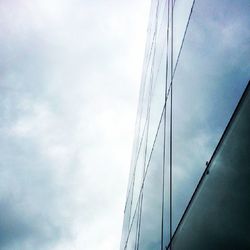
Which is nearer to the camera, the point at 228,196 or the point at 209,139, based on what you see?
the point at 228,196

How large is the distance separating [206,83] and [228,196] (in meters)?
1.64

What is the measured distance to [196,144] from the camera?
4.16 meters

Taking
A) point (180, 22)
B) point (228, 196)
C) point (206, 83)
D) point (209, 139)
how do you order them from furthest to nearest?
point (180, 22), point (206, 83), point (209, 139), point (228, 196)

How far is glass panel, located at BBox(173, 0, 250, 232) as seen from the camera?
332 cm

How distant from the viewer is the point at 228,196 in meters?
3.00

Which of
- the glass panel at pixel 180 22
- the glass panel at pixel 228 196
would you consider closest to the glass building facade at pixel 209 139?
the glass panel at pixel 228 196

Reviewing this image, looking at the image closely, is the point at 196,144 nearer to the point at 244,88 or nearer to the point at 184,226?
the point at 184,226

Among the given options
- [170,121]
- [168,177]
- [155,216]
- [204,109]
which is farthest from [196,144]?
[155,216]

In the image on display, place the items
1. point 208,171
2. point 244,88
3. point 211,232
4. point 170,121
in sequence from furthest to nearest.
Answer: point 170,121 → point 208,171 → point 211,232 → point 244,88

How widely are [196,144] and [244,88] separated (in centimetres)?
132

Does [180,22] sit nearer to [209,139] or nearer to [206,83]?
[206,83]

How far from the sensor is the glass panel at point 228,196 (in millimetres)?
2768

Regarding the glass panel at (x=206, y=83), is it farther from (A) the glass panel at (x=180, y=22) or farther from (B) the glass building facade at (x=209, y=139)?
(A) the glass panel at (x=180, y=22)

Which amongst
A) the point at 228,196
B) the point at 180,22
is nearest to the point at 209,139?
Answer: the point at 228,196
